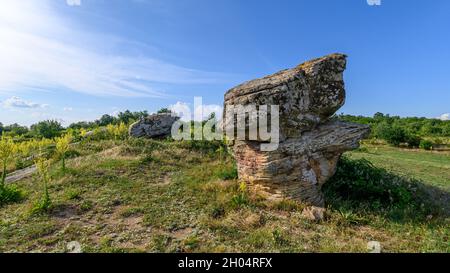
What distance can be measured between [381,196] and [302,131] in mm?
3345

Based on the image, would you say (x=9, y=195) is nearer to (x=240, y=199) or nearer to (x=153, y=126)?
(x=240, y=199)

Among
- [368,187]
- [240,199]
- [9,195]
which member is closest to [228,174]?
[240,199]

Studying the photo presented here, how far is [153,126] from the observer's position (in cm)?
1967

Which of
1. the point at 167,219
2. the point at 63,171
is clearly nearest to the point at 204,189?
the point at 167,219

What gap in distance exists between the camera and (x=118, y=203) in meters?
7.99

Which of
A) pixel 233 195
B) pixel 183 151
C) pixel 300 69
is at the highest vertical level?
pixel 300 69

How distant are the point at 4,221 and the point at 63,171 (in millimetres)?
3942

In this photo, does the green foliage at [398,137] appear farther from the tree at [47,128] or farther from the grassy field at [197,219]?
the tree at [47,128]

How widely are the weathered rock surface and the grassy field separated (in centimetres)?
877

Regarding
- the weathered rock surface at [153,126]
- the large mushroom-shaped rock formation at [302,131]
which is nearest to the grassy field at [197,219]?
the large mushroom-shaped rock formation at [302,131]

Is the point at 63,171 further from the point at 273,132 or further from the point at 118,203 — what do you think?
the point at 273,132

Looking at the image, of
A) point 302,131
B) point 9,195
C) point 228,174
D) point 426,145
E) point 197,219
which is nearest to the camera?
point 197,219

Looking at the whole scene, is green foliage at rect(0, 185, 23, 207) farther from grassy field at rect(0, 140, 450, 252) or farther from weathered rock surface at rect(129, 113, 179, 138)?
weathered rock surface at rect(129, 113, 179, 138)
